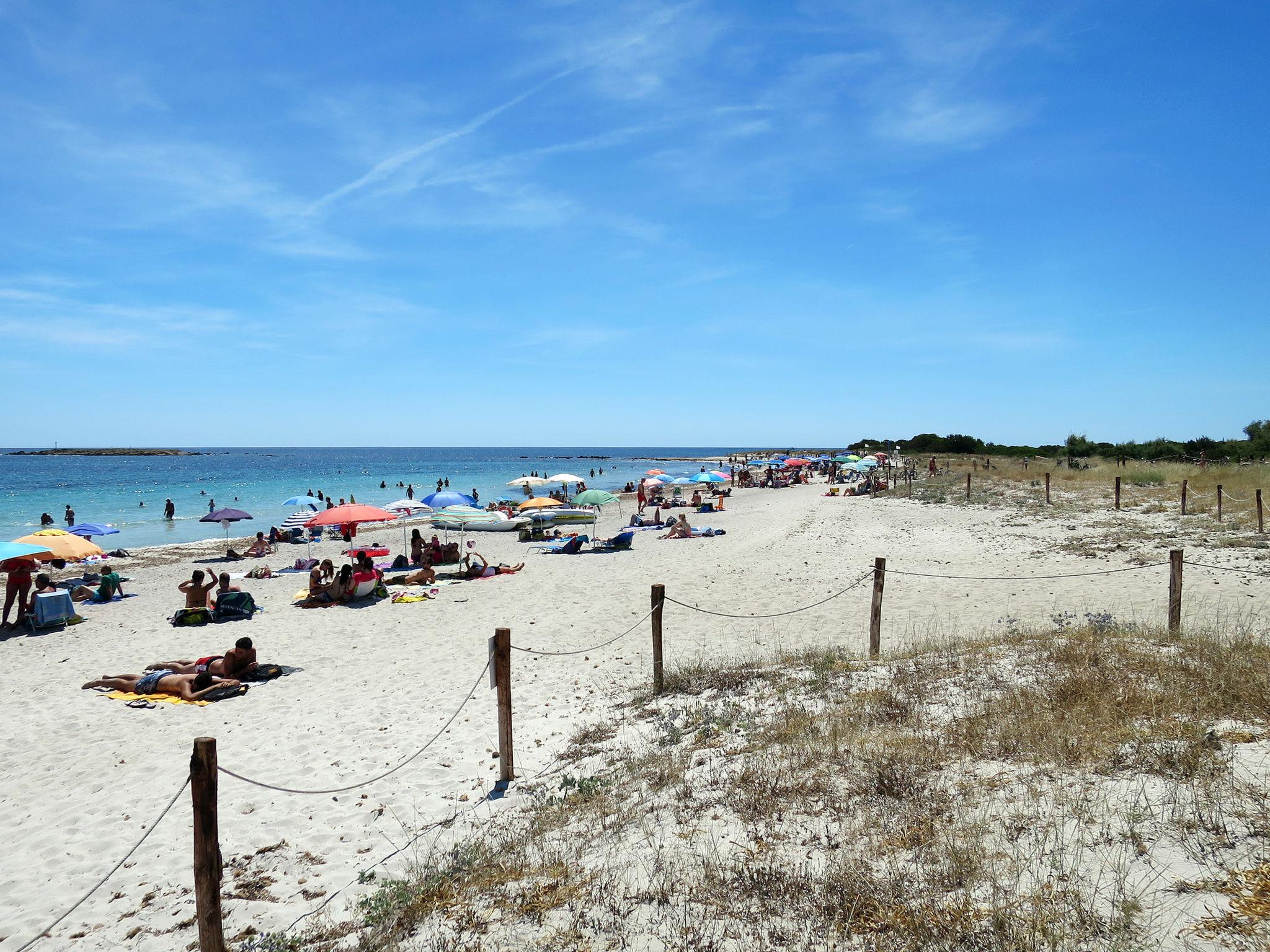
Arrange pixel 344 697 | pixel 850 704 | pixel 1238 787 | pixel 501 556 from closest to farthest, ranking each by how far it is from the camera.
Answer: pixel 1238 787 → pixel 850 704 → pixel 344 697 → pixel 501 556

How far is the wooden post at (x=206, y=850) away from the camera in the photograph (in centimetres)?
368

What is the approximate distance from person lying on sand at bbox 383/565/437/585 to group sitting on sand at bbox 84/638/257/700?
21.9 feet

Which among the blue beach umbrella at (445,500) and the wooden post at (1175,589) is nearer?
the wooden post at (1175,589)

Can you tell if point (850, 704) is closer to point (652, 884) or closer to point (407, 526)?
point (652, 884)

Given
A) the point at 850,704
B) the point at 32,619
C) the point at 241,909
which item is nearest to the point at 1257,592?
the point at 850,704

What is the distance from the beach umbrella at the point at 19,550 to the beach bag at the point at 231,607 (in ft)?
9.36

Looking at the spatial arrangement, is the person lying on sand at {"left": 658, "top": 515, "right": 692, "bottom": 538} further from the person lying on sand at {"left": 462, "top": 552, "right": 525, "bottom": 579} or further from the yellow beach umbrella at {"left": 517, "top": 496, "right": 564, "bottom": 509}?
the person lying on sand at {"left": 462, "top": 552, "right": 525, "bottom": 579}

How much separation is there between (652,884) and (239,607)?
12.1m

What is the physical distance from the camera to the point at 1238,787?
13.5ft

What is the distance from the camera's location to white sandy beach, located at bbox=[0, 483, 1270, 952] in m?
5.09

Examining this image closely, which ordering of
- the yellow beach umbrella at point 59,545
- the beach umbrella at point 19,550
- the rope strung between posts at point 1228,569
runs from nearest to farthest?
the beach umbrella at point 19,550 → the rope strung between posts at point 1228,569 → the yellow beach umbrella at point 59,545

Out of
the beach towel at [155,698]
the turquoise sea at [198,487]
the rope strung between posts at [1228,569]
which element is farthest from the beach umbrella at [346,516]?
the turquoise sea at [198,487]

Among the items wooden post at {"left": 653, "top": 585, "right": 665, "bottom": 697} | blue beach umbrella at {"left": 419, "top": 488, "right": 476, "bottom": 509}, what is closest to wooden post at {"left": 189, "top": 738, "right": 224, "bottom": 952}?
wooden post at {"left": 653, "top": 585, "right": 665, "bottom": 697}

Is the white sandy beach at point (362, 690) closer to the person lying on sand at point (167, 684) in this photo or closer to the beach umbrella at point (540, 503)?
the person lying on sand at point (167, 684)
